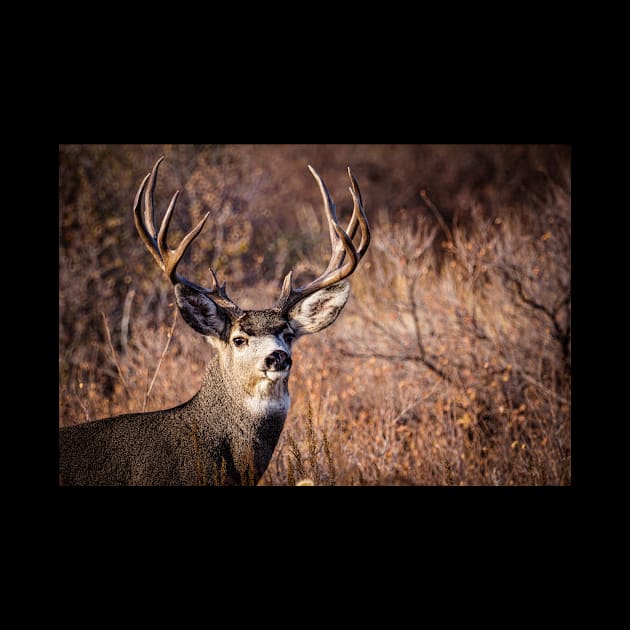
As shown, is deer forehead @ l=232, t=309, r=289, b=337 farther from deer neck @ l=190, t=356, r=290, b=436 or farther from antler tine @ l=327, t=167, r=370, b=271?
antler tine @ l=327, t=167, r=370, b=271

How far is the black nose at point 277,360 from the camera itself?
12.6 feet

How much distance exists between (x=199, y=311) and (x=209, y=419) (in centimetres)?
61

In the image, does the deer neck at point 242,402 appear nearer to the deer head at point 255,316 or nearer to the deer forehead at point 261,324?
the deer head at point 255,316

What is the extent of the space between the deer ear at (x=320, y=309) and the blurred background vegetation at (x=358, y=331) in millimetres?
490

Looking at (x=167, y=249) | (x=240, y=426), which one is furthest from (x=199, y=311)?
(x=240, y=426)

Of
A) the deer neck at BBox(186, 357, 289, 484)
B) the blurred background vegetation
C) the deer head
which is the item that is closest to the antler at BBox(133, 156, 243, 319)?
the deer head

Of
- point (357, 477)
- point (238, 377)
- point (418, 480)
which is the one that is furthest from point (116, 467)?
point (418, 480)

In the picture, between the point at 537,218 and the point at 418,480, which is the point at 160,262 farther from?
the point at 537,218

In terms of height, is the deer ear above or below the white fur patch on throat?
above

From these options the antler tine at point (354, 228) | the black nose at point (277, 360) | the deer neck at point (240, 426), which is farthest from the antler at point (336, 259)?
the deer neck at point (240, 426)

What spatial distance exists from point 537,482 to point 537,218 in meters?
3.41

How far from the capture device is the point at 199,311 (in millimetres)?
4074

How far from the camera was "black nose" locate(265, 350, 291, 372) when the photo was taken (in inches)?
151

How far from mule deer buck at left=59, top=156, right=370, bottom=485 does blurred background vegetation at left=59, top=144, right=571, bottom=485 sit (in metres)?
0.37
